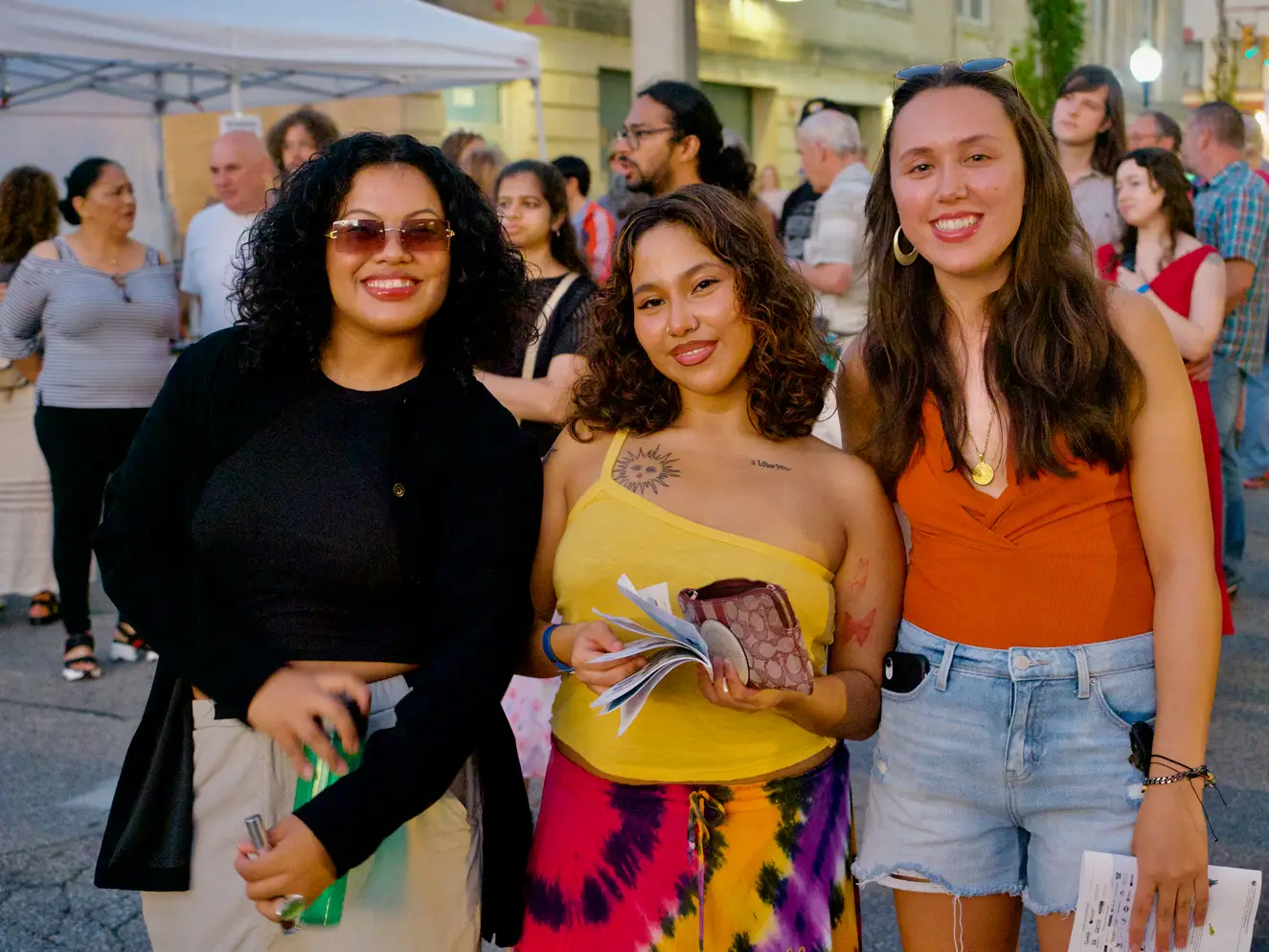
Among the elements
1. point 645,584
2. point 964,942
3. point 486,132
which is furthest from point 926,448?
point 486,132

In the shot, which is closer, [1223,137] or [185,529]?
[185,529]

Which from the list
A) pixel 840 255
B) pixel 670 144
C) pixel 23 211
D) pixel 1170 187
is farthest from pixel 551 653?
pixel 23 211

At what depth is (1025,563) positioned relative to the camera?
2.12 m

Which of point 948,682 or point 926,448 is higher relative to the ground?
point 926,448

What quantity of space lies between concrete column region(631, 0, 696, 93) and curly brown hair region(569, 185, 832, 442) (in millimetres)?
10782

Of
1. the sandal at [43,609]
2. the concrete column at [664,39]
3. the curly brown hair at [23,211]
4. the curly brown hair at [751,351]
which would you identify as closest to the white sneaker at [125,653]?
the sandal at [43,609]

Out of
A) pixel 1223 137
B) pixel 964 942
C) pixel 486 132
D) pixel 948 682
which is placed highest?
pixel 486 132

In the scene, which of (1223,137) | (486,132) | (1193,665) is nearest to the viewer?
(1193,665)

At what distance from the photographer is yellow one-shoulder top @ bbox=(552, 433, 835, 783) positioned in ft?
7.34

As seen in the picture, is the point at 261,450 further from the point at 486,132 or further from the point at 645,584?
the point at 486,132

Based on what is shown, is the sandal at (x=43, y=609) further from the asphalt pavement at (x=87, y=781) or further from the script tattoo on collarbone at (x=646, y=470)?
the script tattoo on collarbone at (x=646, y=470)

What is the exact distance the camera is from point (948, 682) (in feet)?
7.06

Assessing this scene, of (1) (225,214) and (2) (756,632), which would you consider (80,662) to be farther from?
(2) (756,632)

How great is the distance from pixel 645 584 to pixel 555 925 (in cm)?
62
